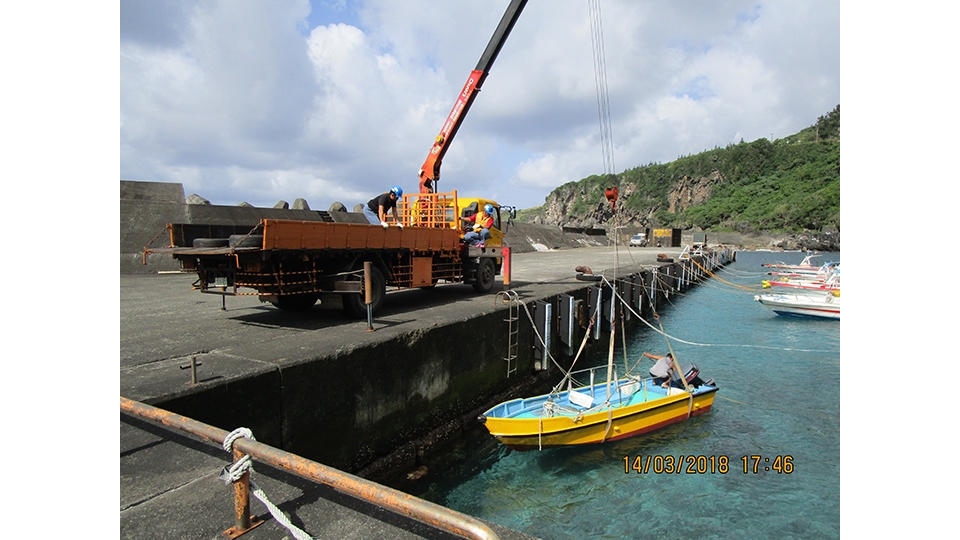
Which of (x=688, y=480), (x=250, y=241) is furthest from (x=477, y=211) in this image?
(x=688, y=480)

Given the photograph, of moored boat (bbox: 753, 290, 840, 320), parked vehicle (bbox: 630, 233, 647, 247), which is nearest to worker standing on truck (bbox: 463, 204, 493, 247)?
moored boat (bbox: 753, 290, 840, 320)

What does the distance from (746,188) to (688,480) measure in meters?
141

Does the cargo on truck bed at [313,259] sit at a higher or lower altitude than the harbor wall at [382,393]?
higher

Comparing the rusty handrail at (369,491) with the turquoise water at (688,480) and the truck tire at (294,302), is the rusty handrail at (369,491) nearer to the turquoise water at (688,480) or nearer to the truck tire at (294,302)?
the turquoise water at (688,480)

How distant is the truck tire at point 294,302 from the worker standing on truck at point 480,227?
4.36 meters

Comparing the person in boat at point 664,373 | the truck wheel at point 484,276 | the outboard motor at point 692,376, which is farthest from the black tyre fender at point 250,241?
the outboard motor at point 692,376

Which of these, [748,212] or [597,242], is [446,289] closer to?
[597,242]

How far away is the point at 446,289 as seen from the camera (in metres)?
13.8

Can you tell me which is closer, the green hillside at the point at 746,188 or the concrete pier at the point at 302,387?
the concrete pier at the point at 302,387

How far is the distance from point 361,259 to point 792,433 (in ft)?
29.5

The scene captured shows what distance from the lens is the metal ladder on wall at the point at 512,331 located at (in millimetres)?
10375

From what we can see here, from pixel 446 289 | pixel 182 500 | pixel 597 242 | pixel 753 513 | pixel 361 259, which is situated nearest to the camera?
pixel 182 500

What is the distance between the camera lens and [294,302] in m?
9.36
